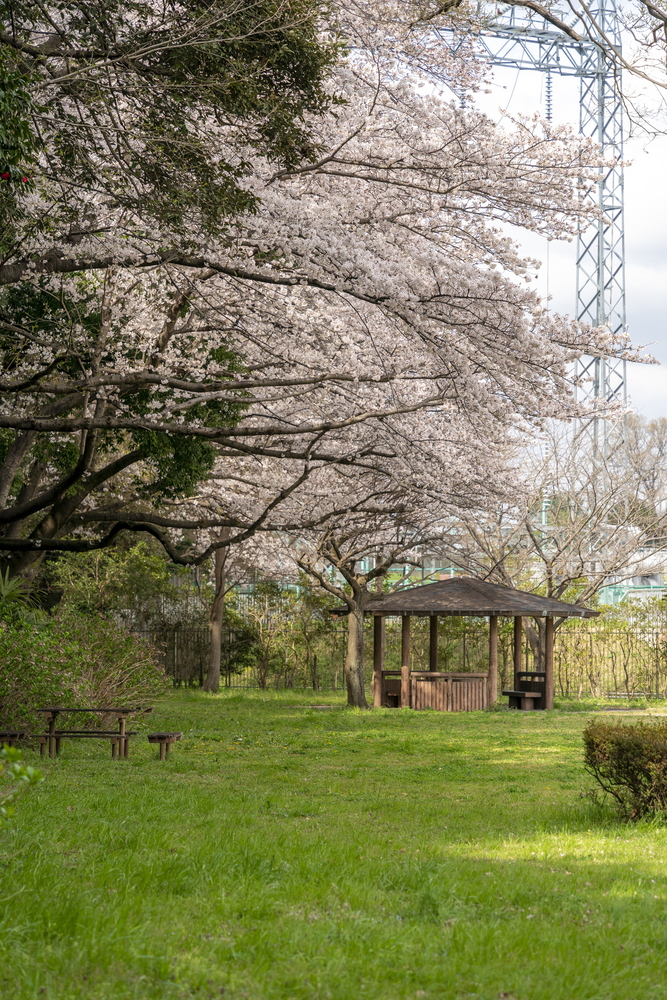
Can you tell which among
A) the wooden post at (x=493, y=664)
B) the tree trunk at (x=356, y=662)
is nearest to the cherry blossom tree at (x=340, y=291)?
the tree trunk at (x=356, y=662)

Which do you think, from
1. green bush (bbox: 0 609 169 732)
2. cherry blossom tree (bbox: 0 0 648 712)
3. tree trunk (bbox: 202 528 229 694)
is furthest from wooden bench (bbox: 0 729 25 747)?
tree trunk (bbox: 202 528 229 694)

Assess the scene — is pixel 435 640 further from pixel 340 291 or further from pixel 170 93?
pixel 170 93

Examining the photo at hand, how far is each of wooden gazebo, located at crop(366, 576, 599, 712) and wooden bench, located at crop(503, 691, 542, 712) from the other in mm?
20

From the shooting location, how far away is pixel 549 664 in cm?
1895

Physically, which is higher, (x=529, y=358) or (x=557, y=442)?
(x=557, y=442)

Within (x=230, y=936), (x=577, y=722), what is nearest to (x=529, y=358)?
(x=230, y=936)

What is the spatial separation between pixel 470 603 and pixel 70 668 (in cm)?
941

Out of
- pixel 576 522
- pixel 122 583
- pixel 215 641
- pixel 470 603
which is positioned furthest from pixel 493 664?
pixel 122 583

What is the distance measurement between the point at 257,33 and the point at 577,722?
12807 millimetres

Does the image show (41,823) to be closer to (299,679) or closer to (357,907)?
(357,907)

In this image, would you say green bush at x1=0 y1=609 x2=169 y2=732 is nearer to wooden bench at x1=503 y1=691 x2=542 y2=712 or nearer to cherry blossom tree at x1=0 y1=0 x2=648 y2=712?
cherry blossom tree at x1=0 y1=0 x2=648 y2=712

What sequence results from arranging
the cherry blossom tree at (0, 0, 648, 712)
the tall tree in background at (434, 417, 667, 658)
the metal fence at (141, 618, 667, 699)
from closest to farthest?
the cherry blossom tree at (0, 0, 648, 712) → the tall tree in background at (434, 417, 667, 658) → the metal fence at (141, 618, 667, 699)

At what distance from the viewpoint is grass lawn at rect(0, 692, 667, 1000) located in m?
3.41

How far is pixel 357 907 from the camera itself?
4258 millimetres
